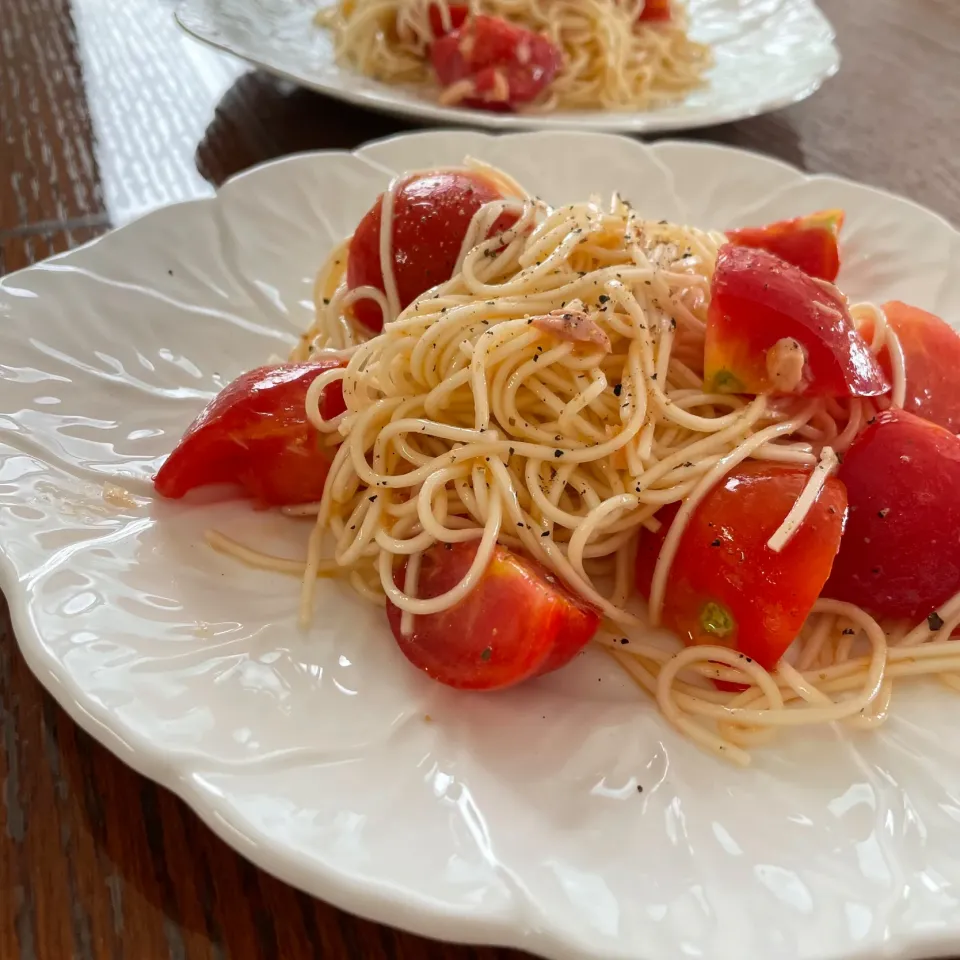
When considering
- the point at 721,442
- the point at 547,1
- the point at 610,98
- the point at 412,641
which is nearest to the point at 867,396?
the point at 721,442

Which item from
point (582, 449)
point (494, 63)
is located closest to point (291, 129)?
point (494, 63)

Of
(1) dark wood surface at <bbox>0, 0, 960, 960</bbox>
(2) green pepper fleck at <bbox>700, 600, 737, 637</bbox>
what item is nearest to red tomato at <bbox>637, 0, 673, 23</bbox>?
(1) dark wood surface at <bbox>0, 0, 960, 960</bbox>

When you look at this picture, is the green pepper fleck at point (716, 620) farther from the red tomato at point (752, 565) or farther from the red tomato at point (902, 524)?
the red tomato at point (902, 524)

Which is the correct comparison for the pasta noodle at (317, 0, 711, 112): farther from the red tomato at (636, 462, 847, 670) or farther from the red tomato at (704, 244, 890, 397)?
the red tomato at (636, 462, 847, 670)

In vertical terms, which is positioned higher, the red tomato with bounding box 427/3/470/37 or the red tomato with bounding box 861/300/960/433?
the red tomato with bounding box 427/3/470/37

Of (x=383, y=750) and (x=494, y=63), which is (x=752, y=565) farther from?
(x=494, y=63)

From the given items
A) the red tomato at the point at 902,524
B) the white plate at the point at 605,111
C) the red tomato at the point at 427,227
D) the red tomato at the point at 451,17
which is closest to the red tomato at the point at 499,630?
the red tomato at the point at 902,524
